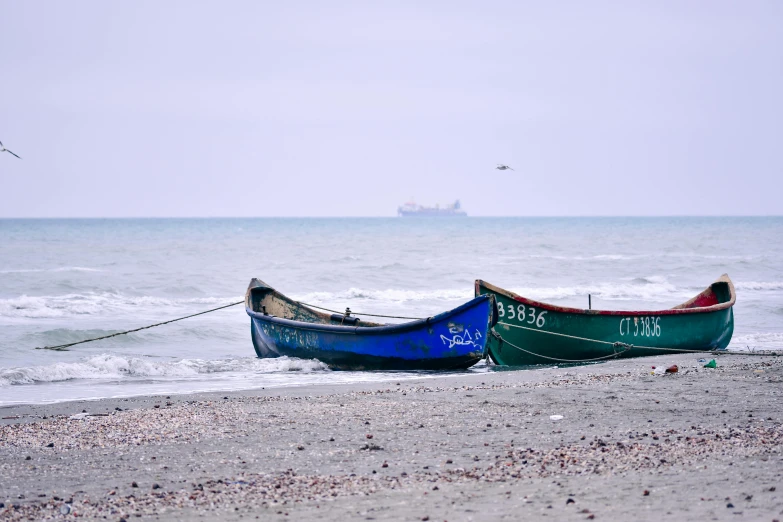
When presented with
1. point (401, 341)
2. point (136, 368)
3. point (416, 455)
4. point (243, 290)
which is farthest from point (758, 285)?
point (416, 455)

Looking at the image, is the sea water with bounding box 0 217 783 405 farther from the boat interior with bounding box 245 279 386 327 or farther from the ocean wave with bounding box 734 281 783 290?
the boat interior with bounding box 245 279 386 327

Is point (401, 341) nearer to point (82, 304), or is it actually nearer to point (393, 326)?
point (393, 326)

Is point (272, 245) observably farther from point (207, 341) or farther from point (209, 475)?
point (209, 475)

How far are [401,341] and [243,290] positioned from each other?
723 inches

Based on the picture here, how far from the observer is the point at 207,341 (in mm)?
18672

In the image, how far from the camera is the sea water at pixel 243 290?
13625mm

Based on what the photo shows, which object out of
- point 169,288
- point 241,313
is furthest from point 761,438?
point 169,288

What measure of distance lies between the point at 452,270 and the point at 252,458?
3236 centimetres

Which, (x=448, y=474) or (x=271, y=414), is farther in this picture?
(x=271, y=414)

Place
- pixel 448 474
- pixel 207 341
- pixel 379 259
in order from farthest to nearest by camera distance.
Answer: pixel 379 259 → pixel 207 341 → pixel 448 474

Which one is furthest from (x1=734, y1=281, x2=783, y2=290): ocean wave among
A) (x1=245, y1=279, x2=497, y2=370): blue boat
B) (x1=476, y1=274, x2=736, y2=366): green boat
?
(x1=245, y1=279, x2=497, y2=370): blue boat

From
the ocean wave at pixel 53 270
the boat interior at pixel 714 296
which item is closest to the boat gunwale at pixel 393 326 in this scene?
the boat interior at pixel 714 296

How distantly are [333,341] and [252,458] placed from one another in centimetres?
719

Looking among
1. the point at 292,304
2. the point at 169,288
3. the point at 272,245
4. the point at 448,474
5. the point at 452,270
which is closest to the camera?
the point at 448,474
